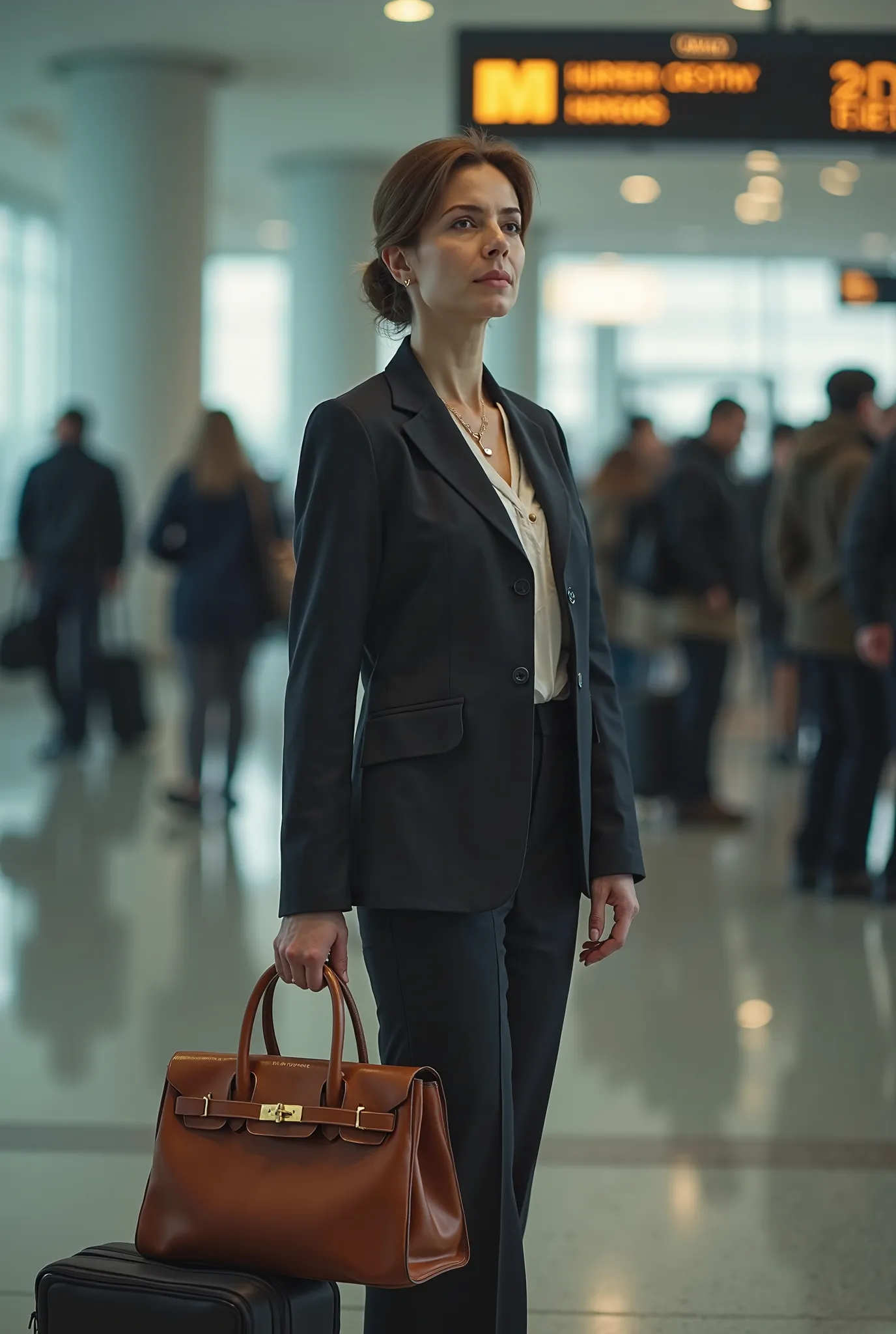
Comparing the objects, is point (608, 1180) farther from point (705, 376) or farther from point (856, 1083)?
point (705, 376)

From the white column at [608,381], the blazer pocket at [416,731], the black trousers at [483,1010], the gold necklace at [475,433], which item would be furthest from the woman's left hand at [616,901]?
the white column at [608,381]

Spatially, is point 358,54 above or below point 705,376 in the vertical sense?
above

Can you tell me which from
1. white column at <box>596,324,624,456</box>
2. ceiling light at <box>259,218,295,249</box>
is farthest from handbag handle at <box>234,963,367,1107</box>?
white column at <box>596,324,624,456</box>

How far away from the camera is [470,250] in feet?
6.91

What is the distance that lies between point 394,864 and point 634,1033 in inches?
104

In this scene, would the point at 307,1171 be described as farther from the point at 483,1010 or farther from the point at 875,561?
the point at 875,561

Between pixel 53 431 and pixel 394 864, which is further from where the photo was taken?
pixel 53 431

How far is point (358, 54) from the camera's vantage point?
12844 mm

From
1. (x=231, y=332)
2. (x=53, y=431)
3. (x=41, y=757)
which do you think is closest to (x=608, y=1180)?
(x=41, y=757)

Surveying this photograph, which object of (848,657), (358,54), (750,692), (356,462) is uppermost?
(358,54)

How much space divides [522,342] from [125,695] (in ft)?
33.6

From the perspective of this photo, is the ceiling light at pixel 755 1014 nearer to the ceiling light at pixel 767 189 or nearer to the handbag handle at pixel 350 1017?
the handbag handle at pixel 350 1017

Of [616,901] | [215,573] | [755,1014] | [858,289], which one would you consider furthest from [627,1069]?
[858,289]

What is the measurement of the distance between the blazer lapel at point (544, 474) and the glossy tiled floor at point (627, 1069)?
1340 mm
